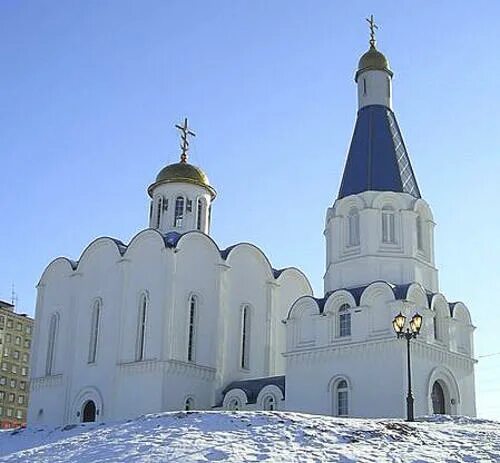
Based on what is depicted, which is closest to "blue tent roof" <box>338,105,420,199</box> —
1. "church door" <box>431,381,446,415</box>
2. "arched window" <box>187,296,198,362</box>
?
"church door" <box>431,381,446,415</box>

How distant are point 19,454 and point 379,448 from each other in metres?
6.10

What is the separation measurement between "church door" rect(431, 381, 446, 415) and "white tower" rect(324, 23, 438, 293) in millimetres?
2818

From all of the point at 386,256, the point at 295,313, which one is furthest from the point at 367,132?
the point at 295,313

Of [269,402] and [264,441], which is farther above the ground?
[269,402]

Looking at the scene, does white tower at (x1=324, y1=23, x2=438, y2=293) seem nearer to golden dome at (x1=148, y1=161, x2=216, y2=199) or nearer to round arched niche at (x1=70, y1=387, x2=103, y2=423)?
golden dome at (x1=148, y1=161, x2=216, y2=199)

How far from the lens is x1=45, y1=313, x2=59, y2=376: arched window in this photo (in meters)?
27.8

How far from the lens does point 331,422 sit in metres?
14.0

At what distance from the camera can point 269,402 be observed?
77.9 ft

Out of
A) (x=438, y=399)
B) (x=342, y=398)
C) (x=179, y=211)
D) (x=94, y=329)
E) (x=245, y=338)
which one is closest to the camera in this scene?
(x=342, y=398)

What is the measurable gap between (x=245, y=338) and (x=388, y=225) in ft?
23.2

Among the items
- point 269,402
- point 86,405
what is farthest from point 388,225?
point 86,405

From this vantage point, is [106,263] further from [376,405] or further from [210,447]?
[210,447]

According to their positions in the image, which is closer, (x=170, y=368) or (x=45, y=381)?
(x=170, y=368)

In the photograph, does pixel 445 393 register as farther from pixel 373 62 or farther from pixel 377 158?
pixel 373 62
